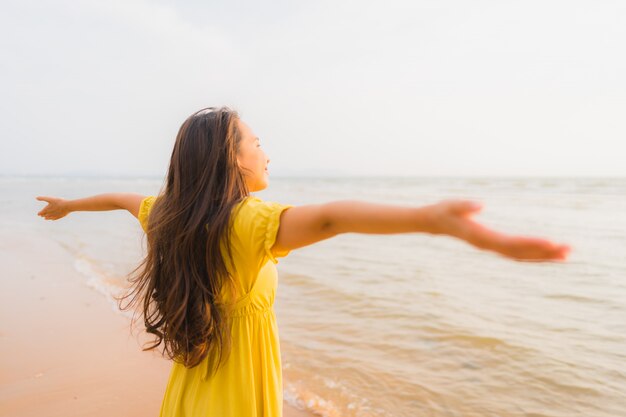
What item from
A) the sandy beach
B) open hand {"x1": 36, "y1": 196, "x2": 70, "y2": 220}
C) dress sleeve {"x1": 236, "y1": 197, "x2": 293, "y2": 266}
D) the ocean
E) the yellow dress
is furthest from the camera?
the ocean

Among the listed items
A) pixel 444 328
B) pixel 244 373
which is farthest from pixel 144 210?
pixel 444 328

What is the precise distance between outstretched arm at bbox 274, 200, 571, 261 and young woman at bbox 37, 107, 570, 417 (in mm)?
38

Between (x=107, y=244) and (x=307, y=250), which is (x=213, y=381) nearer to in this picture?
(x=307, y=250)

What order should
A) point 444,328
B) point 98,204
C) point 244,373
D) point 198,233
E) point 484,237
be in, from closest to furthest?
point 484,237 < point 198,233 < point 244,373 < point 98,204 < point 444,328

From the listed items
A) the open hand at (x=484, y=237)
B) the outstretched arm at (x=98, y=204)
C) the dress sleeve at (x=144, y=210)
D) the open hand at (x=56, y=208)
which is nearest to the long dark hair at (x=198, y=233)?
the dress sleeve at (x=144, y=210)

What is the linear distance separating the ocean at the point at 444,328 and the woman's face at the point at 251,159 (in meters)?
0.85

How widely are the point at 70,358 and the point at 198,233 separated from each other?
3.37 m

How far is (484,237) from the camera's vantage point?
1.10 meters

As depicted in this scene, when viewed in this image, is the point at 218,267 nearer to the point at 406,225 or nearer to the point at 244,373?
the point at 244,373

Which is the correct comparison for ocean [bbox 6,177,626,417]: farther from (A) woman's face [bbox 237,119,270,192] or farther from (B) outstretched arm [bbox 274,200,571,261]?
(A) woman's face [bbox 237,119,270,192]

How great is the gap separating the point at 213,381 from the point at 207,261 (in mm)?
485

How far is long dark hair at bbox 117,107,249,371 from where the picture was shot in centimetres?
170

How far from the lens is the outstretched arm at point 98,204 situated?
236 centimetres

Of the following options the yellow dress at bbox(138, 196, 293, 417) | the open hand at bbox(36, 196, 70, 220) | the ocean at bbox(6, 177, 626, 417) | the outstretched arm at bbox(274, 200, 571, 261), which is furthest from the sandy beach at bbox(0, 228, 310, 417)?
the outstretched arm at bbox(274, 200, 571, 261)
